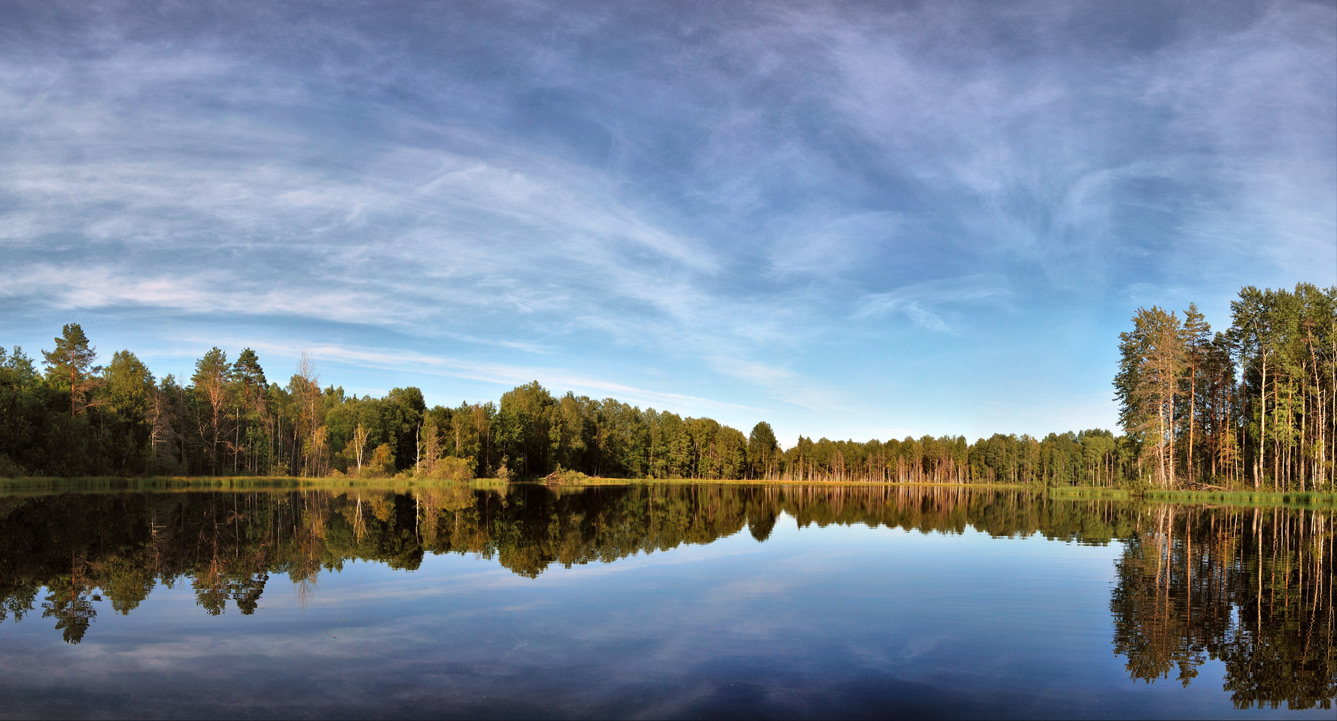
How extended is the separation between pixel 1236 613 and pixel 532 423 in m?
112

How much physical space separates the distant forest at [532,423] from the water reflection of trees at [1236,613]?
42933 mm

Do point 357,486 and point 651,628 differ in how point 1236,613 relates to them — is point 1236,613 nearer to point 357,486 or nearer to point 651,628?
point 651,628

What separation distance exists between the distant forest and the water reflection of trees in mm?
42933

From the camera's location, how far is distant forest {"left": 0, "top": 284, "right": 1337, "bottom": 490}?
Answer: 62.8 meters

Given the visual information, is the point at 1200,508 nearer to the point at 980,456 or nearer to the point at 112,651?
the point at 112,651

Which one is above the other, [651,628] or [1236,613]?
[651,628]

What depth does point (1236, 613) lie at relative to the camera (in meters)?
14.2

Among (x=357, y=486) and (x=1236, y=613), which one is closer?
(x=1236, y=613)

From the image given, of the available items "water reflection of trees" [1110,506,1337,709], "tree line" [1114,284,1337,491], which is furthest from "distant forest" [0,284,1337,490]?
"water reflection of trees" [1110,506,1337,709]

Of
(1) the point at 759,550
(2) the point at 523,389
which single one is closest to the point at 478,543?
(1) the point at 759,550

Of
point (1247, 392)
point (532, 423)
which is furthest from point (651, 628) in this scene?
point (532, 423)

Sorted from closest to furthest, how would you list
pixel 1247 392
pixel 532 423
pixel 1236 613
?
1. pixel 1236 613
2. pixel 1247 392
3. pixel 532 423

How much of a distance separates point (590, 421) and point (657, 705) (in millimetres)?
130284

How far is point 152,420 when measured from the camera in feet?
268
